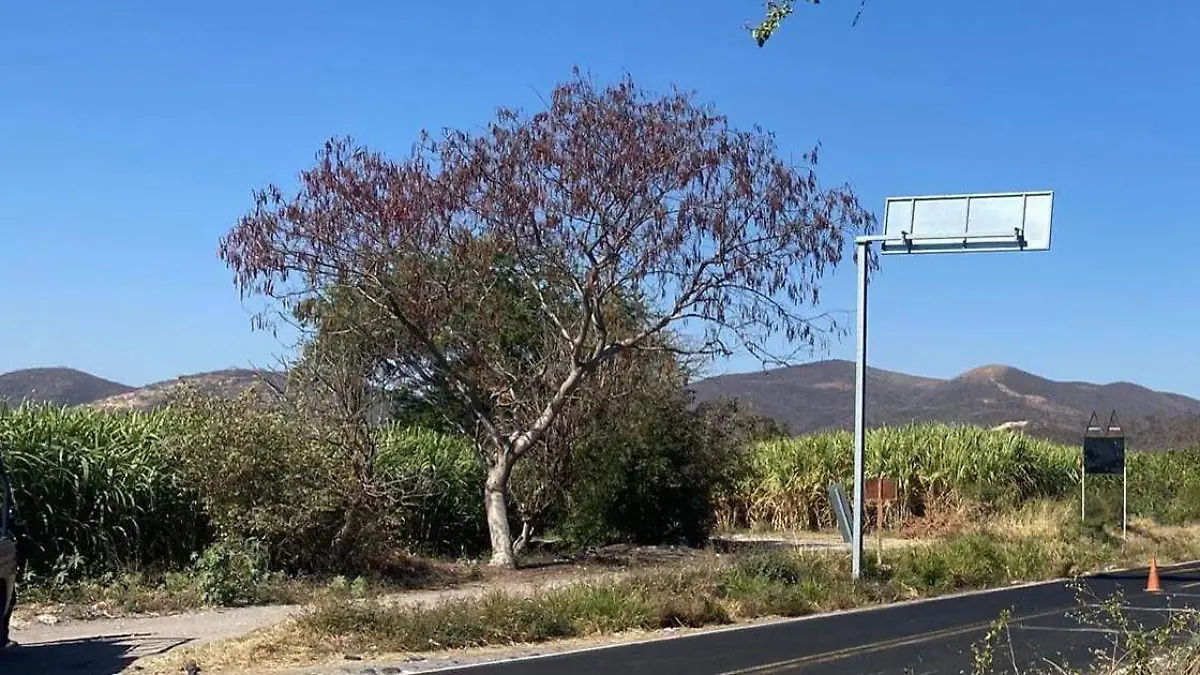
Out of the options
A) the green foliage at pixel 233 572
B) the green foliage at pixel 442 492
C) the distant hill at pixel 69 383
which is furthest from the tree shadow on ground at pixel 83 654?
the distant hill at pixel 69 383

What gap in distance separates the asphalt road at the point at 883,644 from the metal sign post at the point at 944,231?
9.27 feet

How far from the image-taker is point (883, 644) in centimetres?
1612

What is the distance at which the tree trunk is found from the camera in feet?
79.6

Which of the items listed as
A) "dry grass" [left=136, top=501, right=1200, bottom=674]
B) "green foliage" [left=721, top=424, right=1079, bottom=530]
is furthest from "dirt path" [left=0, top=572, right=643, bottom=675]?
"green foliage" [left=721, top=424, right=1079, bottom=530]

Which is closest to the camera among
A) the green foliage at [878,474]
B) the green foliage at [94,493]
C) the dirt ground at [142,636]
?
the dirt ground at [142,636]

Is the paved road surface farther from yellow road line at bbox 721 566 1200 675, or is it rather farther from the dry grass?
the dry grass

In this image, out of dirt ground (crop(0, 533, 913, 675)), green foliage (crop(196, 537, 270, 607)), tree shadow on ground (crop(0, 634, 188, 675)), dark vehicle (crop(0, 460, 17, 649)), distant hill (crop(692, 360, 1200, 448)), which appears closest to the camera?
dark vehicle (crop(0, 460, 17, 649))

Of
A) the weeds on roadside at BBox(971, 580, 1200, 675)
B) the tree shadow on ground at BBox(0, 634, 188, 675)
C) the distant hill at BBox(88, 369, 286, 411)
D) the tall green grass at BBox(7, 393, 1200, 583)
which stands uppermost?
the distant hill at BBox(88, 369, 286, 411)

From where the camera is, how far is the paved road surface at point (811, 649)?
13766 mm

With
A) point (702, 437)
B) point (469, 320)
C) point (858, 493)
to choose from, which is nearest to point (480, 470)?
point (469, 320)

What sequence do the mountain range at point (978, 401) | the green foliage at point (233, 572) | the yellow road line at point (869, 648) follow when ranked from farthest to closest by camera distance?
1. the mountain range at point (978, 401)
2. the green foliage at point (233, 572)
3. the yellow road line at point (869, 648)

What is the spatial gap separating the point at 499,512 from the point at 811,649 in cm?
985

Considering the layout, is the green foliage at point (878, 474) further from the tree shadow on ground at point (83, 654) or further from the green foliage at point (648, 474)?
the tree shadow on ground at point (83, 654)

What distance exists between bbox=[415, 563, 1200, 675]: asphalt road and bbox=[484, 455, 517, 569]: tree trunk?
22.3 ft
